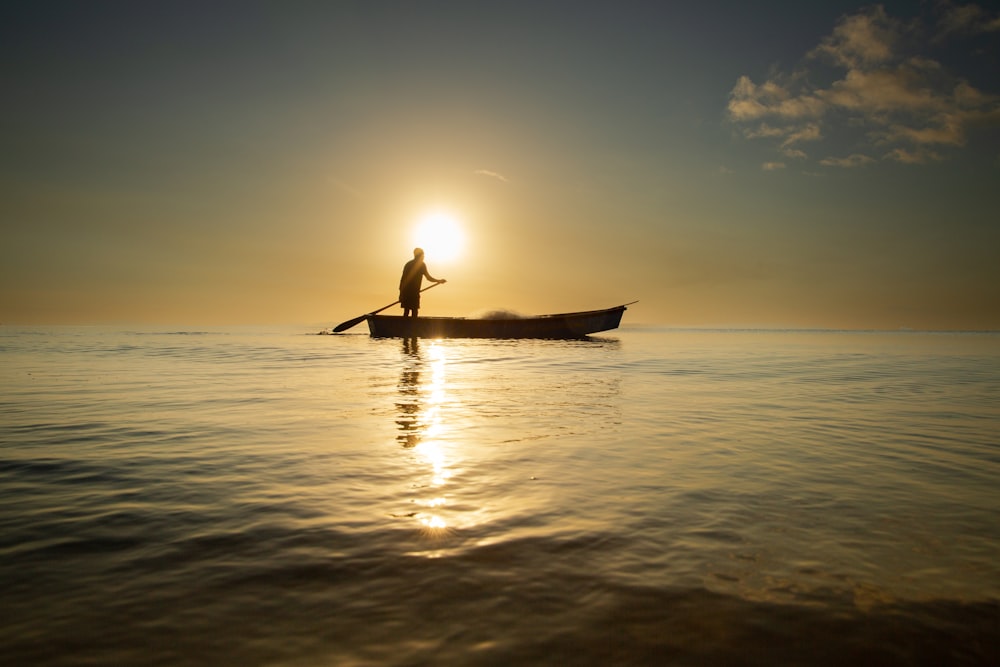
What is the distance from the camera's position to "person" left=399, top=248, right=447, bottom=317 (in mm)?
30641

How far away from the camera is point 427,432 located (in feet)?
21.9

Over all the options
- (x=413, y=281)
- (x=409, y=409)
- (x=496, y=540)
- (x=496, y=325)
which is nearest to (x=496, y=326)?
(x=496, y=325)

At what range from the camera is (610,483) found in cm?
457

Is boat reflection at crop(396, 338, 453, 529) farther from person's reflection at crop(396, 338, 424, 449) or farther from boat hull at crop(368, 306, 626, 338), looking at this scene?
boat hull at crop(368, 306, 626, 338)

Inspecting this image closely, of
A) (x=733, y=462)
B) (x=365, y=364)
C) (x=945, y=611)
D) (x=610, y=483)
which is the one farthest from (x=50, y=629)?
(x=365, y=364)

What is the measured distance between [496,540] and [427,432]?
346 centimetres

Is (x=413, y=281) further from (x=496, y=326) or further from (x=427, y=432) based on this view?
(x=427, y=432)

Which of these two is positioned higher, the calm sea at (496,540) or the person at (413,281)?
the person at (413,281)

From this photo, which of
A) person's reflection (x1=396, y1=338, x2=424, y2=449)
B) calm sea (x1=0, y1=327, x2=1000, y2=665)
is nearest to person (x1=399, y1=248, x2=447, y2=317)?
person's reflection (x1=396, y1=338, x2=424, y2=449)

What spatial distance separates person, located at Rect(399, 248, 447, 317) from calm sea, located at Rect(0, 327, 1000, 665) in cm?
2337

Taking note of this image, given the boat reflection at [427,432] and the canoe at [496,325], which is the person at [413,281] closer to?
the canoe at [496,325]

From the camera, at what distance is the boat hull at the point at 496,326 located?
32.4 meters

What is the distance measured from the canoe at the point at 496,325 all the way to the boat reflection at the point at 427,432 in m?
19.0

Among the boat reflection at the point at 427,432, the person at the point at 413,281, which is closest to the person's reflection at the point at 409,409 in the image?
the boat reflection at the point at 427,432
